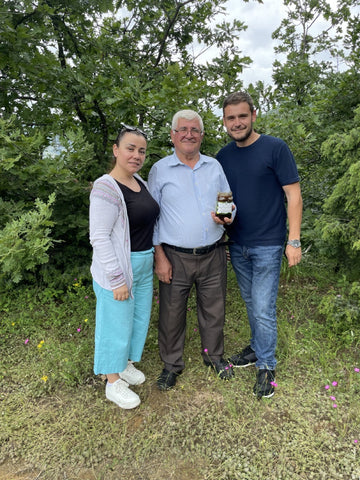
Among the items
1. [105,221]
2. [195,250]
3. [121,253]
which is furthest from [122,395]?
[105,221]

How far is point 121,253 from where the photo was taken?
231 cm

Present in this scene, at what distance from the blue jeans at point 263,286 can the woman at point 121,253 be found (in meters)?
0.86

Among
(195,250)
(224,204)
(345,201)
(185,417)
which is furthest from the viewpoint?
(345,201)

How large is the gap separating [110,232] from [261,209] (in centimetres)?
122

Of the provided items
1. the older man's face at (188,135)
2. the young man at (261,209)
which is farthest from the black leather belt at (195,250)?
the older man's face at (188,135)

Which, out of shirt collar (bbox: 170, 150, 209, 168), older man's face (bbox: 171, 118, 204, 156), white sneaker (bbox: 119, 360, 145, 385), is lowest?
white sneaker (bbox: 119, 360, 145, 385)

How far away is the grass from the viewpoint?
2162mm

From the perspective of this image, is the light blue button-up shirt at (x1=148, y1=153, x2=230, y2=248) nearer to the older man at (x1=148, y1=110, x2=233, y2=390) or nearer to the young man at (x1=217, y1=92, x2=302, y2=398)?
the older man at (x1=148, y1=110, x2=233, y2=390)

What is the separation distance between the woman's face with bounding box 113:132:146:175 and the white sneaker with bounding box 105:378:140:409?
68.6 inches

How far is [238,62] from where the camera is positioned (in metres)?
4.09

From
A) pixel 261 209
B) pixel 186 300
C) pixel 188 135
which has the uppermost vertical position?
pixel 188 135

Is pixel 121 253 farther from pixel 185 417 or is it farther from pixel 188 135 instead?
pixel 185 417

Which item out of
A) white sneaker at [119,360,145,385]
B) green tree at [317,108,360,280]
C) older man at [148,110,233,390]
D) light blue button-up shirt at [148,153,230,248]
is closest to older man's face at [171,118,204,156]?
older man at [148,110,233,390]

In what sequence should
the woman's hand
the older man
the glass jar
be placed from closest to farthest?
the woman's hand → the glass jar → the older man
